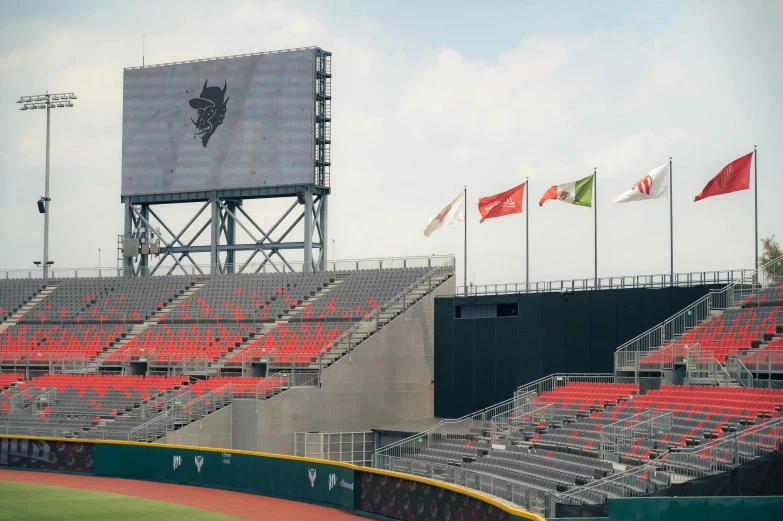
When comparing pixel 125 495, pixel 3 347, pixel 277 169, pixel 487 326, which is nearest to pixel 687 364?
pixel 487 326

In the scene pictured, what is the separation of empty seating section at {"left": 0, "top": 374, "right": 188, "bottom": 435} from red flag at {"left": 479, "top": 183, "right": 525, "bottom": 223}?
44.9 ft

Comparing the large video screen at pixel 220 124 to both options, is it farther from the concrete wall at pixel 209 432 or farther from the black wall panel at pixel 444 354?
the concrete wall at pixel 209 432

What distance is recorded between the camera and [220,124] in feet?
191

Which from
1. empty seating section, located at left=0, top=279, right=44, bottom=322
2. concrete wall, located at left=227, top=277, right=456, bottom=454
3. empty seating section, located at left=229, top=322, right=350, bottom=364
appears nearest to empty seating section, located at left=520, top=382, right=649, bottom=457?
concrete wall, located at left=227, top=277, right=456, bottom=454

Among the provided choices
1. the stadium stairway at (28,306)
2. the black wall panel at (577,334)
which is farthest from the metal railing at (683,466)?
the stadium stairway at (28,306)

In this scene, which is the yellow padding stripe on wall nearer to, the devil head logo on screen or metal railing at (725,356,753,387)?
metal railing at (725,356,753,387)

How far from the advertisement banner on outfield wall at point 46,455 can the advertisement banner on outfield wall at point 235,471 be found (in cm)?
74

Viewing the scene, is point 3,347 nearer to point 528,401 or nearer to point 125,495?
point 125,495

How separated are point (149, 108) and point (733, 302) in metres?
34.3

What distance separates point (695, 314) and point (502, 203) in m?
10.0

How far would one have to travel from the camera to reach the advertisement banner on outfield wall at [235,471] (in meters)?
32.1

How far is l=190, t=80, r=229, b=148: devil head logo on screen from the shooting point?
5834cm

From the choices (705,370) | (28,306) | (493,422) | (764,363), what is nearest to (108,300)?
(28,306)

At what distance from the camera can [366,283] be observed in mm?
50344
